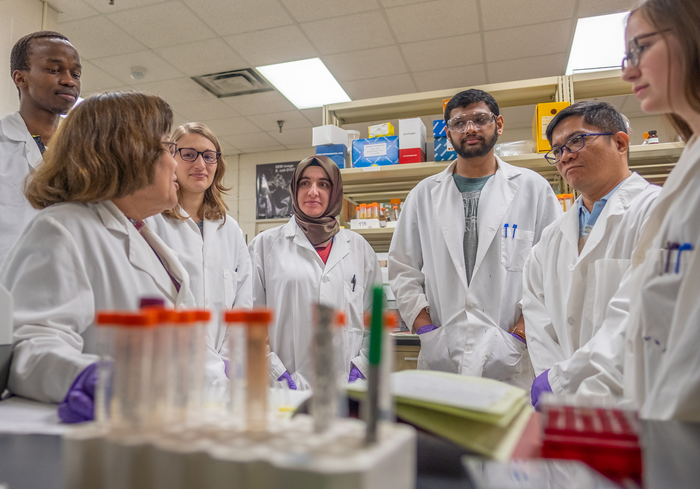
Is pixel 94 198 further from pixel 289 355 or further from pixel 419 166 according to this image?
pixel 419 166

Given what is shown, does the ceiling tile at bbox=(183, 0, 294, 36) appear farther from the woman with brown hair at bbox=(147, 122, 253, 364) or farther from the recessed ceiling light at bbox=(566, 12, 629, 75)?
the recessed ceiling light at bbox=(566, 12, 629, 75)

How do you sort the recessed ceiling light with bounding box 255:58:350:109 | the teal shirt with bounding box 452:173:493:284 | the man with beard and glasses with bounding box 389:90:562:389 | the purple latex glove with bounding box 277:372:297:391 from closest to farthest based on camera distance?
the purple latex glove with bounding box 277:372:297:391 → the man with beard and glasses with bounding box 389:90:562:389 → the teal shirt with bounding box 452:173:493:284 → the recessed ceiling light with bounding box 255:58:350:109

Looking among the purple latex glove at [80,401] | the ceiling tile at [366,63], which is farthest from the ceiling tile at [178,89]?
the purple latex glove at [80,401]

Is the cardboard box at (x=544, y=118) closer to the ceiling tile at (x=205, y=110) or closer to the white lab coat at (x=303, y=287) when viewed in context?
the white lab coat at (x=303, y=287)

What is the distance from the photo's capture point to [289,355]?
2094 millimetres

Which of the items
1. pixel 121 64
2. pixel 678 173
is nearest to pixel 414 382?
pixel 678 173

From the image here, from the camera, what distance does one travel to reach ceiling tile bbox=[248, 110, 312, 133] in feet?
18.4

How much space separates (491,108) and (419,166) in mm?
835

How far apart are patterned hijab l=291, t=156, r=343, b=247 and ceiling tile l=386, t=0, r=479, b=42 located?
186cm

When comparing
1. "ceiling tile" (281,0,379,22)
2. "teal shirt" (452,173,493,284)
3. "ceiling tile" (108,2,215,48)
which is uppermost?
"ceiling tile" (108,2,215,48)

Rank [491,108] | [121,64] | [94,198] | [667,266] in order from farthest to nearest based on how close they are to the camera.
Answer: [121,64]
[491,108]
[94,198]
[667,266]

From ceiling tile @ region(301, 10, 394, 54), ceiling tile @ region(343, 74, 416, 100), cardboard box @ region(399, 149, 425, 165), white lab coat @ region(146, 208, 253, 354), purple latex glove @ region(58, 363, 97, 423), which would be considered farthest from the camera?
ceiling tile @ region(343, 74, 416, 100)

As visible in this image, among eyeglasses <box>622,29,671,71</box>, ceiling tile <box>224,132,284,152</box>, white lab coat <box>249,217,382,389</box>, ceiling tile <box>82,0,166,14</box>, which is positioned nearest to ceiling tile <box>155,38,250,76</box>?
ceiling tile <box>82,0,166,14</box>

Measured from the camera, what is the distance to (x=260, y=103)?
527 cm
